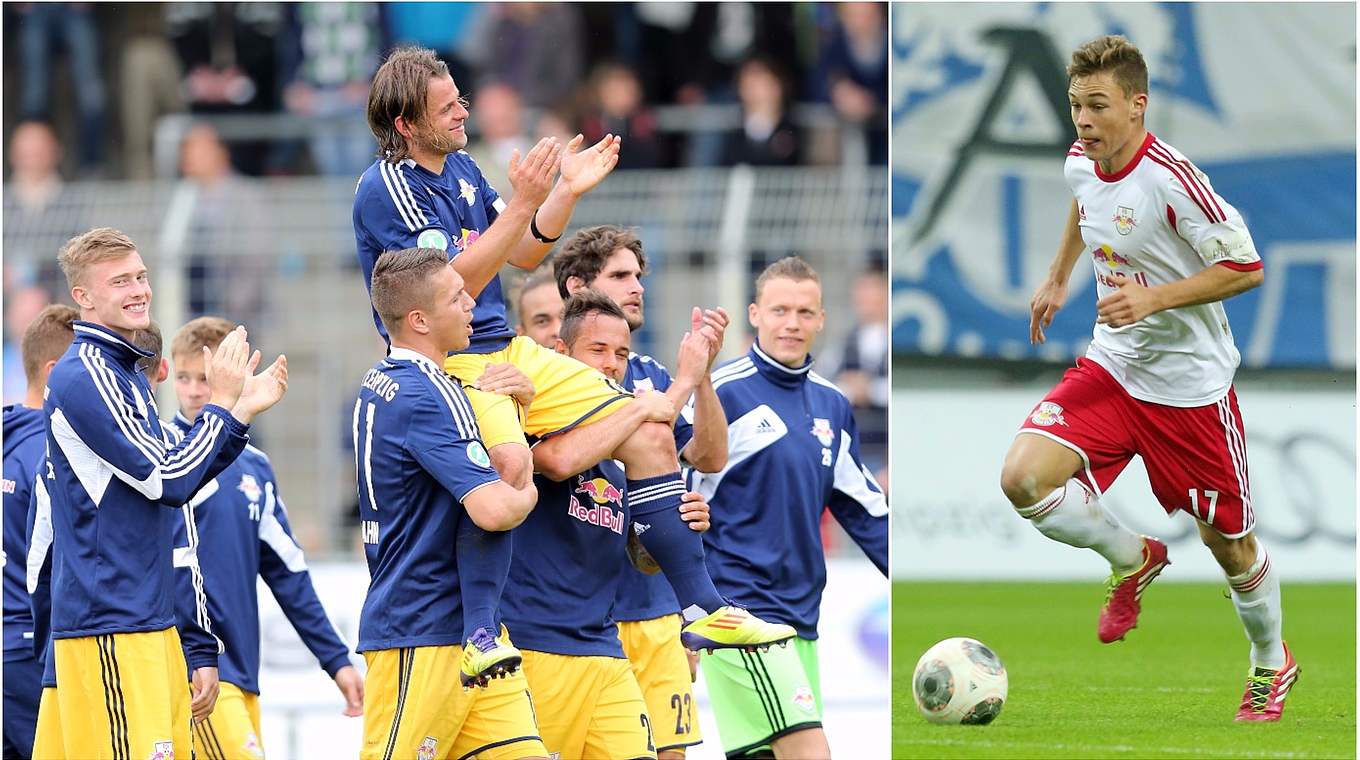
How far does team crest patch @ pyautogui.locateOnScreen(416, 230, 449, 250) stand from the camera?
5.64 metres

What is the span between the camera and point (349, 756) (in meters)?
9.30

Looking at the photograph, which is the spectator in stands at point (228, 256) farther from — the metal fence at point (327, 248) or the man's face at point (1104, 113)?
the man's face at point (1104, 113)

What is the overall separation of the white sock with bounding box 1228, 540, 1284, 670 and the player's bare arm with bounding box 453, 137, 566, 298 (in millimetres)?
3454

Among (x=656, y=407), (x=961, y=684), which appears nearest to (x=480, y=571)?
(x=656, y=407)

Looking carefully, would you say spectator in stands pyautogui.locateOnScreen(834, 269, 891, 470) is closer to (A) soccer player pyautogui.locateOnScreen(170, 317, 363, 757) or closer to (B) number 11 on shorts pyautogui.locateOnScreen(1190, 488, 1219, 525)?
(B) number 11 on shorts pyautogui.locateOnScreen(1190, 488, 1219, 525)

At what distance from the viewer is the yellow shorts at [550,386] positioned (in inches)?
225

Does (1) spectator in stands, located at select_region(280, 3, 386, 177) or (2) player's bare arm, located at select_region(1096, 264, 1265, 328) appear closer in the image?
(2) player's bare arm, located at select_region(1096, 264, 1265, 328)

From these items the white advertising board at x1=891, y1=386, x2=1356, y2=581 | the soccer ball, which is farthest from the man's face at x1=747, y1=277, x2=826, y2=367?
the white advertising board at x1=891, y1=386, x2=1356, y2=581

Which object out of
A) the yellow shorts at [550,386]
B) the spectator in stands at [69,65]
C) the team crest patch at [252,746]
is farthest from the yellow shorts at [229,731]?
the spectator in stands at [69,65]

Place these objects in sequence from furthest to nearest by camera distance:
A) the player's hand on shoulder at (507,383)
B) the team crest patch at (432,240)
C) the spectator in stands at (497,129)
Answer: the spectator in stands at (497,129), the team crest patch at (432,240), the player's hand on shoulder at (507,383)

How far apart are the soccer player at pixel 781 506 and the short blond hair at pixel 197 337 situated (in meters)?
2.06

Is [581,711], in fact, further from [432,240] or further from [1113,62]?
[1113,62]

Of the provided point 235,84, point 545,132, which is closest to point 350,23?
point 235,84

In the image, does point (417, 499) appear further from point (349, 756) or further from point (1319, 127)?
point (1319, 127)
